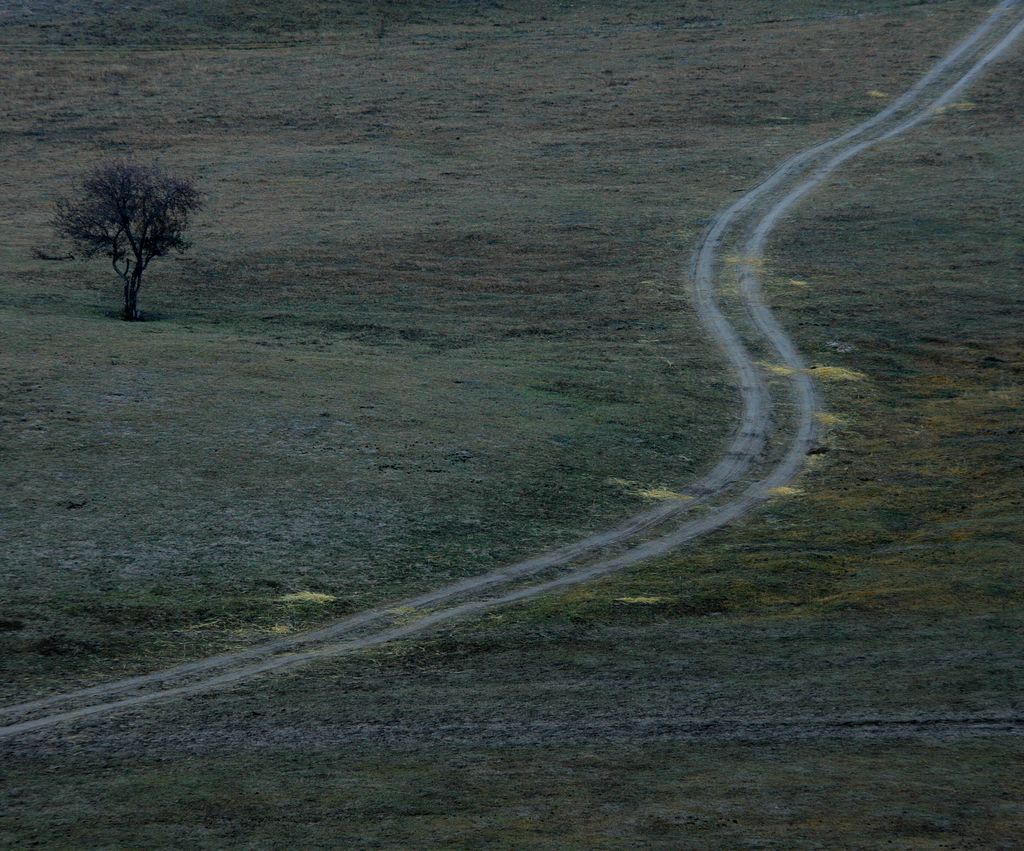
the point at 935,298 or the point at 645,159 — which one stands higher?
the point at 645,159

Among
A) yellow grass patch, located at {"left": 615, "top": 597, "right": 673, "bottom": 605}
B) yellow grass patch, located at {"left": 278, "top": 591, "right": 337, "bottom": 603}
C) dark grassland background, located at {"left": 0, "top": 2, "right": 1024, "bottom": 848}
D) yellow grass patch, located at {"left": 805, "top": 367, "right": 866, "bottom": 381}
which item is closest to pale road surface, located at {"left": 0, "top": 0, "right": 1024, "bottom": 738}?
yellow grass patch, located at {"left": 805, "top": 367, "right": 866, "bottom": 381}

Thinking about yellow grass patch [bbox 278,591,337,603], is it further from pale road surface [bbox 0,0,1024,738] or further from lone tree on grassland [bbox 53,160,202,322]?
lone tree on grassland [bbox 53,160,202,322]

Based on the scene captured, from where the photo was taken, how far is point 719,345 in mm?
42969

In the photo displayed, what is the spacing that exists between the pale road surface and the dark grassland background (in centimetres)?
72

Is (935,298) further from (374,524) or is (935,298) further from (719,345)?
(374,524)

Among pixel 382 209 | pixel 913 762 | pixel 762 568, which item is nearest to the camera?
pixel 913 762

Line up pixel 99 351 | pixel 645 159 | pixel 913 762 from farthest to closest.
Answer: pixel 645 159 → pixel 99 351 → pixel 913 762

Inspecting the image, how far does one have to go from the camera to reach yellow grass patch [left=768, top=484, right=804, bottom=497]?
30109 mm

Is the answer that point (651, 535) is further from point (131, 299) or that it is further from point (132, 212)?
point (132, 212)

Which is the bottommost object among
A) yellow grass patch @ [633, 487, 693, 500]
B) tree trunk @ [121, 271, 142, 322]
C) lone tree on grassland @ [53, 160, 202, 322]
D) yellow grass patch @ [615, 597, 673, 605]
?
yellow grass patch @ [615, 597, 673, 605]

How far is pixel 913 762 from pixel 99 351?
27738mm

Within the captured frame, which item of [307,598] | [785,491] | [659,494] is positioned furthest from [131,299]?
[785,491]

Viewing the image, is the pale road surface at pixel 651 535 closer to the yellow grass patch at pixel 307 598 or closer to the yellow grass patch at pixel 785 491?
the yellow grass patch at pixel 785 491

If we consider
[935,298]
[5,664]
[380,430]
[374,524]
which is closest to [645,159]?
[935,298]
